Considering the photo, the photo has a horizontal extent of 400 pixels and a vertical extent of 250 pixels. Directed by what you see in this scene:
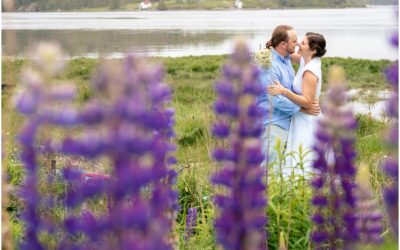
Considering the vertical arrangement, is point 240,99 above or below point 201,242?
above

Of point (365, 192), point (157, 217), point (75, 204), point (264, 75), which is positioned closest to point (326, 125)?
point (365, 192)

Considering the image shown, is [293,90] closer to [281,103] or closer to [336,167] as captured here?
[281,103]

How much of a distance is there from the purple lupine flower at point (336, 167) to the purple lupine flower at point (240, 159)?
0.20m

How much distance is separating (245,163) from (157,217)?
0.19 metres

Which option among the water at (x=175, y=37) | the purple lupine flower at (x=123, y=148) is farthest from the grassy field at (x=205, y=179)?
the purple lupine flower at (x=123, y=148)

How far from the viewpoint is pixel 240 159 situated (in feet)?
4.22

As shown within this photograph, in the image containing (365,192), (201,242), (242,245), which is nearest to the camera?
(242,245)

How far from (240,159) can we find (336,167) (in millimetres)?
377

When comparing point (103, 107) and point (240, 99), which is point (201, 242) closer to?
point (240, 99)

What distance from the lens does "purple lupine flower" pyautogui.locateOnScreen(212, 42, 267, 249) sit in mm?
1245

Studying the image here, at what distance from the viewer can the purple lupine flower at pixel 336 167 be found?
4.84 ft

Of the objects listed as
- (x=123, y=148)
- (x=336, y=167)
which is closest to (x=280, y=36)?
(x=336, y=167)

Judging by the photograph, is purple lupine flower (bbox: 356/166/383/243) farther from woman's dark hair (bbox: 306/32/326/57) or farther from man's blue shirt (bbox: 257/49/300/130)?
woman's dark hair (bbox: 306/32/326/57)

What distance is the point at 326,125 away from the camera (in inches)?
59.4
